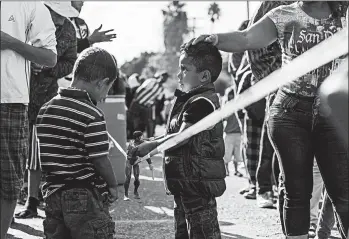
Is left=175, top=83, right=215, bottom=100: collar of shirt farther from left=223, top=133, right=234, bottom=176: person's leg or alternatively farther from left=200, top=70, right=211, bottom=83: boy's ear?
left=223, top=133, right=234, bottom=176: person's leg

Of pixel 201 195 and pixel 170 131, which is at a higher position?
pixel 170 131

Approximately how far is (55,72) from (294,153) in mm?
2686

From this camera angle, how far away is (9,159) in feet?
13.2

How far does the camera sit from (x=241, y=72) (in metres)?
7.61

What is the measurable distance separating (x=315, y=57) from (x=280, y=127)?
440 millimetres

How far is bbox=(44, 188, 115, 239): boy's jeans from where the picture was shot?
3672mm

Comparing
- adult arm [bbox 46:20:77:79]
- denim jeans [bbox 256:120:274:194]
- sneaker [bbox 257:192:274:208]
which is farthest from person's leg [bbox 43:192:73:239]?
denim jeans [bbox 256:120:274:194]

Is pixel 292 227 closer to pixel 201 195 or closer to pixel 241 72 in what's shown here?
pixel 201 195

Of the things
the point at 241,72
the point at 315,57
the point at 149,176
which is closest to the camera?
the point at 315,57

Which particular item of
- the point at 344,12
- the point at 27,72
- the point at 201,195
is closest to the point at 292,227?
the point at 201,195

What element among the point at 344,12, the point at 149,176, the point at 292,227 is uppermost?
the point at 344,12

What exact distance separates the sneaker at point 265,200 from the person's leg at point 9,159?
329cm

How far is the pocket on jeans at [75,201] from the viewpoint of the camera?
3.67 meters

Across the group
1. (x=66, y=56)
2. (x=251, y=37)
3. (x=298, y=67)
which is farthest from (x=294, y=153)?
(x=66, y=56)
